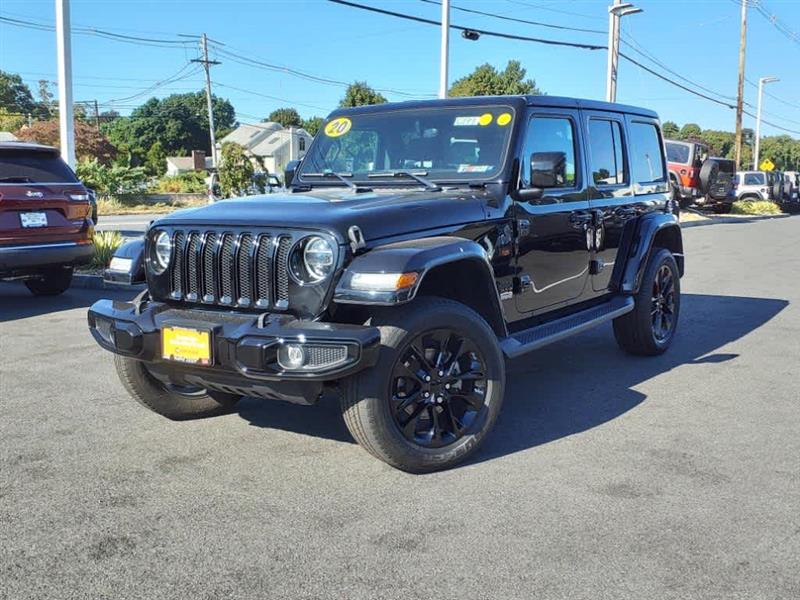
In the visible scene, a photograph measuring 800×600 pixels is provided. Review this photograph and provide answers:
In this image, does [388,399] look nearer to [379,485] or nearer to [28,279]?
[379,485]

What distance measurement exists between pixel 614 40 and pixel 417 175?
69.3 feet

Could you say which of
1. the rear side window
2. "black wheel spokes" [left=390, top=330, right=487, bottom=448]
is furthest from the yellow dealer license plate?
the rear side window

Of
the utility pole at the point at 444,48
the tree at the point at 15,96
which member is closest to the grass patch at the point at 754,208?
the utility pole at the point at 444,48

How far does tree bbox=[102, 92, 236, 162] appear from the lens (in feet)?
319

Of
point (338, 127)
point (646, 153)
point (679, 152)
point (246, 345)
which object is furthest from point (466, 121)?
point (679, 152)

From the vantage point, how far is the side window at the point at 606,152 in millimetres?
5668

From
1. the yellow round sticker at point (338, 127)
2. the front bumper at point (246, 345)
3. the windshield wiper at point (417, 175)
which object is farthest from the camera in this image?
the yellow round sticker at point (338, 127)

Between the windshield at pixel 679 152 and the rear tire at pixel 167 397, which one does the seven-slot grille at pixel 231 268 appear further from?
the windshield at pixel 679 152

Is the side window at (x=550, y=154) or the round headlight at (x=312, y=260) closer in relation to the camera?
the round headlight at (x=312, y=260)

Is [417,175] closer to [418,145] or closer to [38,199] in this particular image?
[418,145]

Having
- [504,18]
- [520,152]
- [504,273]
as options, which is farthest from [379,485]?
[504,18]

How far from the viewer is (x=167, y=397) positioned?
15.2 feet

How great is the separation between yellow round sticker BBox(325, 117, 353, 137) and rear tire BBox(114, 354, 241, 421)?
197 centimetres

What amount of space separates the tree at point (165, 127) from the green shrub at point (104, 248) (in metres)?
87.7
